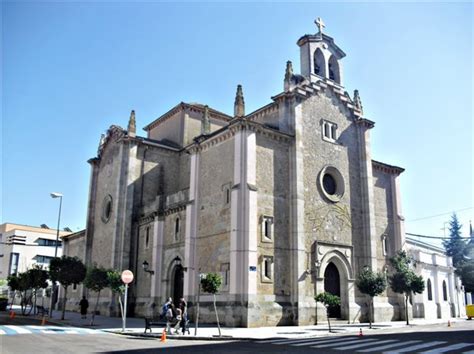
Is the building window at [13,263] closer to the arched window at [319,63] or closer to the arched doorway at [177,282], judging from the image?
the arched doorway at [177,282]

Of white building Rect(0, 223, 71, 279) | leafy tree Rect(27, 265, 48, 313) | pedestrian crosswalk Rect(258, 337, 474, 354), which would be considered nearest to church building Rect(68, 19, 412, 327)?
leafy tree Rect(27, 265, 48, 313)

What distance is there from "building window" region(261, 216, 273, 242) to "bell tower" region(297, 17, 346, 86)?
11.0 metres

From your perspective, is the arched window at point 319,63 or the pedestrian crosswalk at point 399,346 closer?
the pedestrian crosswalk at point 399,346

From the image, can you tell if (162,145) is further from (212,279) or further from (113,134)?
(212,279)

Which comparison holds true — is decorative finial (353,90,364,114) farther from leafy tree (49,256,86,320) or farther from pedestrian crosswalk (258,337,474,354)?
leafy tree (49,256,86,320)

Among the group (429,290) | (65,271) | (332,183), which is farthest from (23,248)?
(429,290)

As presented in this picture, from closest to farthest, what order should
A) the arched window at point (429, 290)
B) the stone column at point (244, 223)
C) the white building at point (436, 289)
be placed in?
the stone column at point (244, 223) < the white building at point (436, 289) < the arched window at point (429, 290)

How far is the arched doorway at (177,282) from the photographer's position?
30.0 m

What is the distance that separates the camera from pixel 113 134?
128 feet

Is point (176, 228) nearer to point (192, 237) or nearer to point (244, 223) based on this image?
point (192, 237)

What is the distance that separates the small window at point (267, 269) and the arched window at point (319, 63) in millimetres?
14706

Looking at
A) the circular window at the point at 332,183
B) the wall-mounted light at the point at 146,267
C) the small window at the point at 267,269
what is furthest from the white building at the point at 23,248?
the small window at the point at 267,269

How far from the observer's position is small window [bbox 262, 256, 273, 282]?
24875 millimetres

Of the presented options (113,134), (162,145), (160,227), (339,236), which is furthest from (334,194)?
(113,134)
